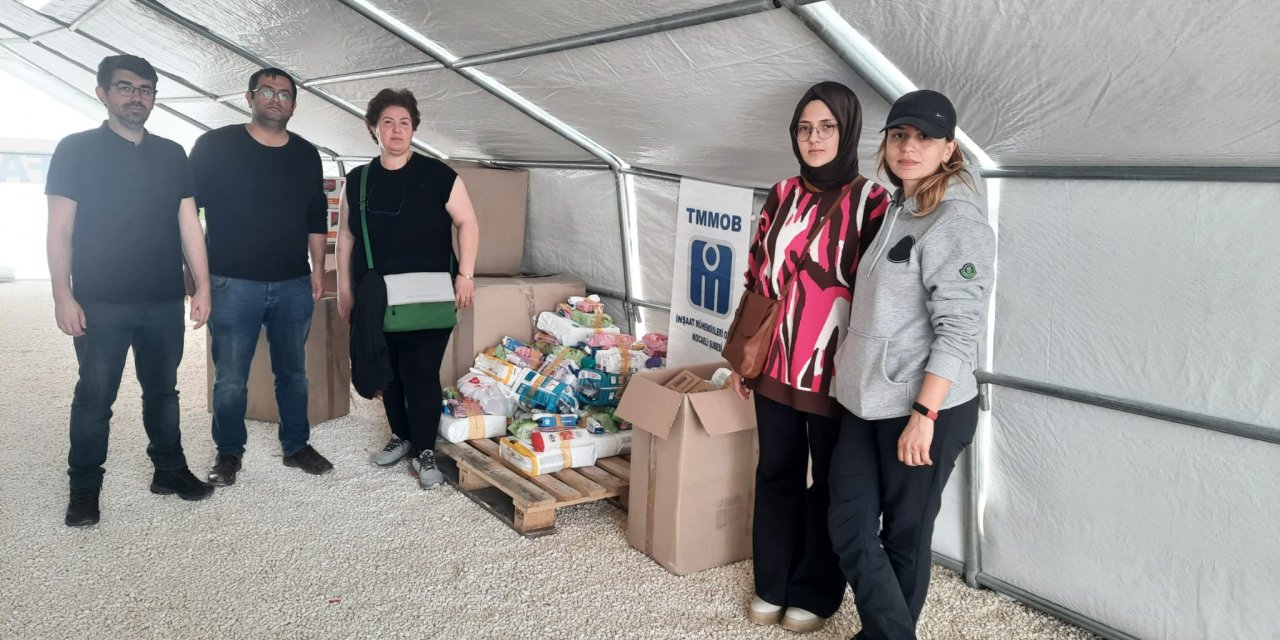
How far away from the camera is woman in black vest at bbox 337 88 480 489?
320cm

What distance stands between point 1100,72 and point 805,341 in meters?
0.88

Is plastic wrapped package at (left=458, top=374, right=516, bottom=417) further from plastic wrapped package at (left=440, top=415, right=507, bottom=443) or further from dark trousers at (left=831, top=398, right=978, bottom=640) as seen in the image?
dark trousers at (left=831, top=398, right=978, bottom=640)

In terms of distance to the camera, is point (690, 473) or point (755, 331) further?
point (690, 473)

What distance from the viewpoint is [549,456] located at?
327cm

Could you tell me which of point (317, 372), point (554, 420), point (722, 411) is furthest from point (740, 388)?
point (317, 372)

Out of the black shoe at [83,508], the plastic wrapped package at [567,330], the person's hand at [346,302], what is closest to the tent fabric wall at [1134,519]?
the plastic wrapped package at [567,330]

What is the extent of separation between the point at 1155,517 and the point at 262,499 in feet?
9.69

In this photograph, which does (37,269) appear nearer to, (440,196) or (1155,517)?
(440,196)

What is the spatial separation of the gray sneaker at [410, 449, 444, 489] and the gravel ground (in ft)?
0.16

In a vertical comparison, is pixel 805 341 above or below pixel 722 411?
above

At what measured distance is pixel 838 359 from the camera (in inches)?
80.7

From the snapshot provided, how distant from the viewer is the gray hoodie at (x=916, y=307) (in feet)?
5.95

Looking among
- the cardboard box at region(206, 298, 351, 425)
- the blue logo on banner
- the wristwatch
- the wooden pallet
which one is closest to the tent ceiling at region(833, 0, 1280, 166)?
the wristwatch

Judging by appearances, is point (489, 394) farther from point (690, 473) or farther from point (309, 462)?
point (690, 473)
